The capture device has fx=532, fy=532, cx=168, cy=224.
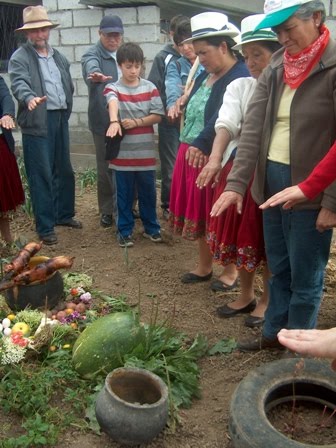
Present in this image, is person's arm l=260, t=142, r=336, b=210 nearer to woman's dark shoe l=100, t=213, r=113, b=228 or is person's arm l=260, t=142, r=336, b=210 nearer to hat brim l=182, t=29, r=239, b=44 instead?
hat brim l=182, t=29, r=239, b=44

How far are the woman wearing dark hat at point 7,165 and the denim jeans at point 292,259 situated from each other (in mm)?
2695

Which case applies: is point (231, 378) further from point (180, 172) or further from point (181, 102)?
point (181, 102)

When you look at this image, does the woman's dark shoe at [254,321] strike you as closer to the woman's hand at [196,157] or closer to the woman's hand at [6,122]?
the woman's hand at [196,157]

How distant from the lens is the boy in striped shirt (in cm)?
483

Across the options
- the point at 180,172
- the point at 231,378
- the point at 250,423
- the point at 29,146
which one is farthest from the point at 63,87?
the point at 250,423

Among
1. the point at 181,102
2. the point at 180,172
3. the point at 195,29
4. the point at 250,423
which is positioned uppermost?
the point at 195,29

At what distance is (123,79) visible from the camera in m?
4.97

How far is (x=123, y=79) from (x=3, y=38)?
437cm

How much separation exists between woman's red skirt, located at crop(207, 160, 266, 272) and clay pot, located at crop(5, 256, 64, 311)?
3.78ft

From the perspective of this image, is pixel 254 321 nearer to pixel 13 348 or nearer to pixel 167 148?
pixel 13 348

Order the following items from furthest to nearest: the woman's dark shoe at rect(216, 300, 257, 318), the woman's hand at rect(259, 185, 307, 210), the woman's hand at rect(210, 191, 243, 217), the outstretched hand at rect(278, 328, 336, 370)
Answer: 1. the woman's dark shoe at rect(216, 300, 257, 318)
2. the woman's hand at rect(210, 191, 243, 217)
3. the woman's hand at rect(259, 185, 307, 210)
4. the outstretched hand at rect(278, 328, 336, 370)

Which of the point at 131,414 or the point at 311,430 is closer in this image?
the point at 131,414

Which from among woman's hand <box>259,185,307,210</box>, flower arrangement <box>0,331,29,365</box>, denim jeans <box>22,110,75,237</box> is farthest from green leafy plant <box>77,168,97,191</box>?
woman's hand <box>259,185,307,210</box>

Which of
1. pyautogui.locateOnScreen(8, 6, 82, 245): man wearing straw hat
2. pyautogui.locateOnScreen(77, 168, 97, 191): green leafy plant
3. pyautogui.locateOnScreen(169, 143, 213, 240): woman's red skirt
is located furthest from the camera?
pyautogui.locateOnScreen(77, 168, 97, 191): green leafy plant
